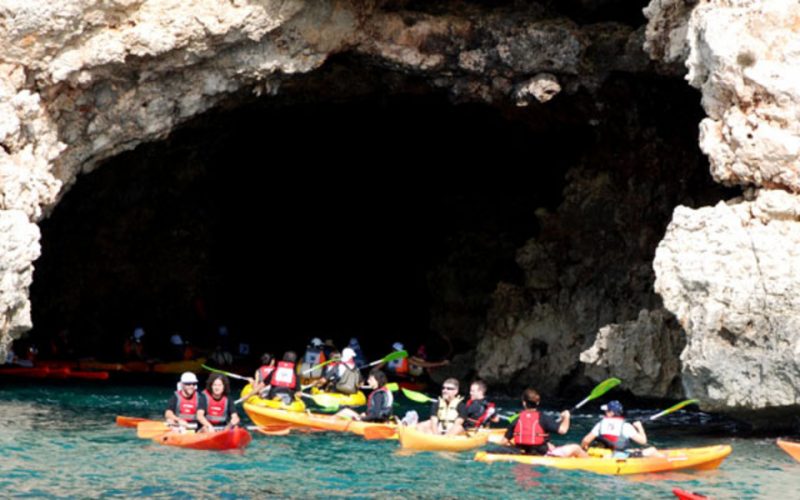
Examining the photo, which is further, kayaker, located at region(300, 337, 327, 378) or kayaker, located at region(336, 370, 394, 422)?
kayaker, located at region(300, 337, 327, 378)

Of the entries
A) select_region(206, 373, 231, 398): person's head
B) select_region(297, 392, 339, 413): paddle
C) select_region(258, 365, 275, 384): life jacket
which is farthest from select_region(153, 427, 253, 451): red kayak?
select_region(297, 392, 339, 413): paddle

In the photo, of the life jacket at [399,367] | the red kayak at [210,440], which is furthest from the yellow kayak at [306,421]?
the life jacket at [399,367]

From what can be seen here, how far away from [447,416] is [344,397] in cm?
434

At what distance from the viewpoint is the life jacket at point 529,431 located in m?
15.9

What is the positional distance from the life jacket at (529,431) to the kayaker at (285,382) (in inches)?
209

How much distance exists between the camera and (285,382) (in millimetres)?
20250

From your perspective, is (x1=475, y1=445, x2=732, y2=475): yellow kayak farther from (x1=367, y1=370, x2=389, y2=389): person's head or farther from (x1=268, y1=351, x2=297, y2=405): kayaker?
(x1=268, y1=351, x2=297, y2=405): kayaker

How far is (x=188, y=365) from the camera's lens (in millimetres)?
28531

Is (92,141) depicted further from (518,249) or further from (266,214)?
(266,214)

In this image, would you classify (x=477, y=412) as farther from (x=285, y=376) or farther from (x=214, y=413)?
(x=214, y=413)

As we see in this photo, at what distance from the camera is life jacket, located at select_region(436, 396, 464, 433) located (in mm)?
17656

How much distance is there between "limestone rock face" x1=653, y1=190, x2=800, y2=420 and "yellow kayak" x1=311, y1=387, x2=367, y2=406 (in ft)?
22.8

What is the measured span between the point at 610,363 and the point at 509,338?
6.30m

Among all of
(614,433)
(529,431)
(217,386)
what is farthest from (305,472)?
(614,433)
